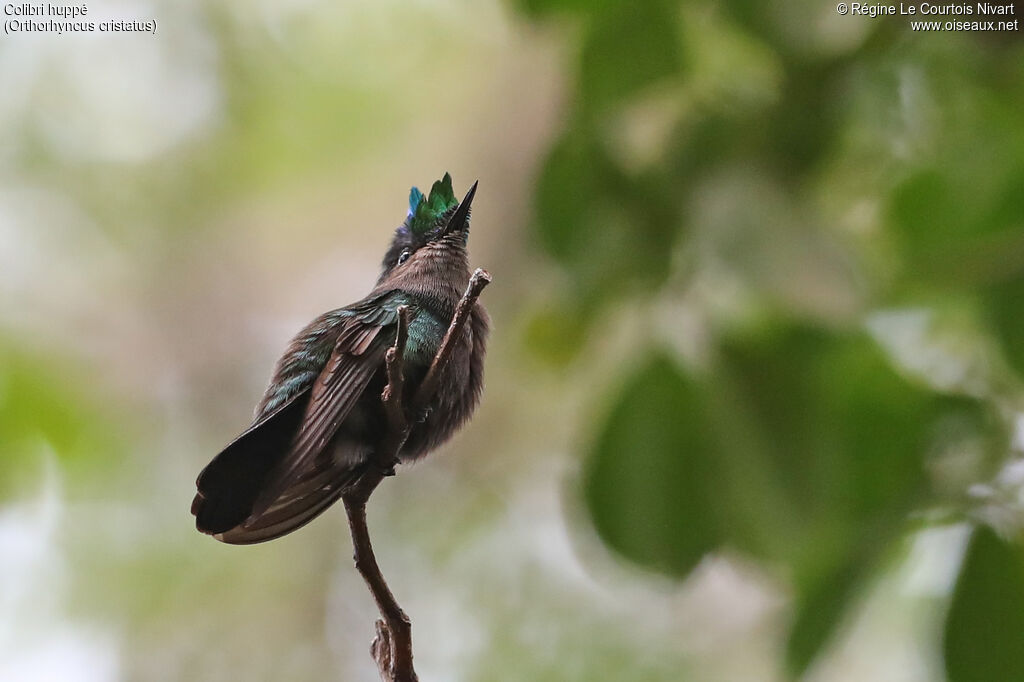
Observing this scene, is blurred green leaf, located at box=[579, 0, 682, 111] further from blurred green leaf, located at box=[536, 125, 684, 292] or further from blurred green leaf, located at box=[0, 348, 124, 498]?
blurred green leaf, located at box=[0, 348, 124, 498]

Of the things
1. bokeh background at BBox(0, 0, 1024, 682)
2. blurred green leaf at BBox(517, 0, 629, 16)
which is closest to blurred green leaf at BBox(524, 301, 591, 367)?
bokeh background at BBox(0, 0, 1024, 682)

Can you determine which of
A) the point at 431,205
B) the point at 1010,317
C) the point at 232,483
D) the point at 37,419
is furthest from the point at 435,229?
the point at 37,419

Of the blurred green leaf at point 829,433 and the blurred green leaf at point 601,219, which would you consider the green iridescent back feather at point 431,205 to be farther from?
the blurred green leaf at point 829,433

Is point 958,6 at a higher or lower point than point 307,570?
lower

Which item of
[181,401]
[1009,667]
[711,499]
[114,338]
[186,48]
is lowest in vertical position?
[1009,667]

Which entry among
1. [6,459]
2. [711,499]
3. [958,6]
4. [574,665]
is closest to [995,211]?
[958,6]

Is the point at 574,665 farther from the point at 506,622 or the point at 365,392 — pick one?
the point at 365,392
